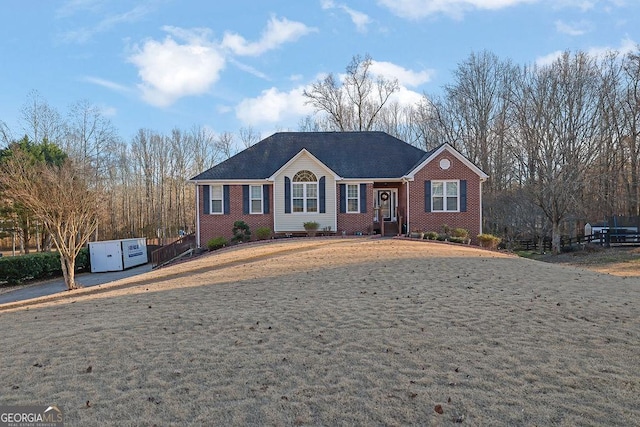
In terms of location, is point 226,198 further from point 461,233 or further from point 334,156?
point 461,233

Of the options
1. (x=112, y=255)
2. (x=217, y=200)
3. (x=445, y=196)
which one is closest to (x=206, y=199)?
(x=217, y=200)

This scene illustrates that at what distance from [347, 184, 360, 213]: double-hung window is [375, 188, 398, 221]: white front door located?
1.83 metres

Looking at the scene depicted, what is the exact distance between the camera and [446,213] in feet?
71.1

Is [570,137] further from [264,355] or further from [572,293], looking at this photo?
[264,355]

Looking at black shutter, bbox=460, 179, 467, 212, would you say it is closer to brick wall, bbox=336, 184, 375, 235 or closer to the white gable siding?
brick wall, bbox=336, 184, 375, 235

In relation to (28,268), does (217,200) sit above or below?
above

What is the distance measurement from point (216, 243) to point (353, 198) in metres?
7.85

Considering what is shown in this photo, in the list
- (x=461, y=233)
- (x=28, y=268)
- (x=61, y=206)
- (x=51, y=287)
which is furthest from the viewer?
(x=28, y=268)

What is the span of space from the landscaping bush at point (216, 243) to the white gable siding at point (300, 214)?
114 inches

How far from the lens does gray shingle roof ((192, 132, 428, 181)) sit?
23.1 m

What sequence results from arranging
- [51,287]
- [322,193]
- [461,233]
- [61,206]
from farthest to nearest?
[322,193], [461,233], [51,287], [61,206]

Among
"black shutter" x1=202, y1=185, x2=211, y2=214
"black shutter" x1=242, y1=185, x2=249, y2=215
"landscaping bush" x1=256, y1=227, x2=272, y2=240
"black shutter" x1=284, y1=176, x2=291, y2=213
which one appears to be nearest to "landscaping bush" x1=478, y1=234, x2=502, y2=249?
"black shutter" x1=284, y1=176, x2=291, y2=213

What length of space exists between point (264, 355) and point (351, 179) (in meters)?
17.9

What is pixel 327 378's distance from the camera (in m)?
4.45
